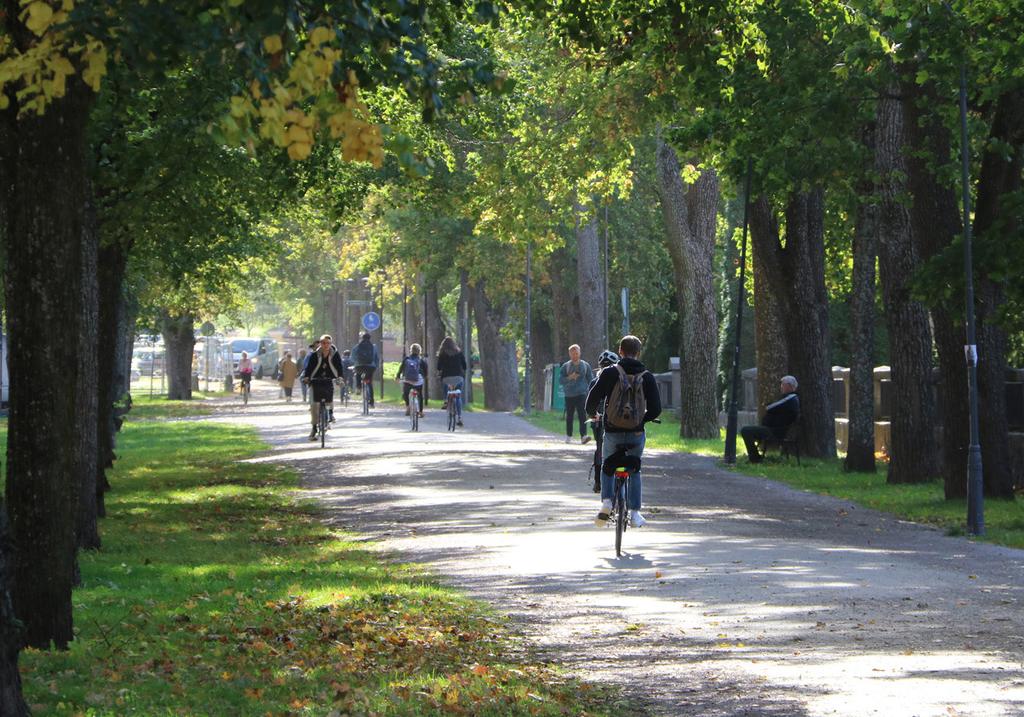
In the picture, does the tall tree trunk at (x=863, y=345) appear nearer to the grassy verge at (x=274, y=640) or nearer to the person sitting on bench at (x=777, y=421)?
the person sitting on bench at (x=777, y=421)

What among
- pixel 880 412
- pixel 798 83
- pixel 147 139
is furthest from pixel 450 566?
pixel 880 412

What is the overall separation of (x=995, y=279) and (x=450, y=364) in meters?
19.9

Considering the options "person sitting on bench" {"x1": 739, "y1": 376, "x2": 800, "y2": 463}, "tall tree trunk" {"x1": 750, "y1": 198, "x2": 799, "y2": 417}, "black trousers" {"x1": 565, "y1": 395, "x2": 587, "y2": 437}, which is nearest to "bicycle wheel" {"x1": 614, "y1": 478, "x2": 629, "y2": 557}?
"person sitting on bench" {"x1": 739, "y1": 376, "x2": 800, "y2": 463}

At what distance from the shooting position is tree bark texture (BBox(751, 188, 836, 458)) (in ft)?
97.0

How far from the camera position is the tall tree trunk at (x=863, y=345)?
1081 inches

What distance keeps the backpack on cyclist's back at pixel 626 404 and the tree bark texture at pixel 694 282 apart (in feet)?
69.7

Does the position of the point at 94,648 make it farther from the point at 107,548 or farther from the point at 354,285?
the point at 354,285

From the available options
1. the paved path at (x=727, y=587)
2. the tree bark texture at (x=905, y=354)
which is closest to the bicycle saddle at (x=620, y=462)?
the paved path at (x=727, y=587)

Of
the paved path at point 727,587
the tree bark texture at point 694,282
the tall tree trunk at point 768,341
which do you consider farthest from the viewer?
the tree bark texture at point 694,282

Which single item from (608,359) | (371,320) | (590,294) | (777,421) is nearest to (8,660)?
(608,359)

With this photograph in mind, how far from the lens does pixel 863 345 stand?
91.9 ft

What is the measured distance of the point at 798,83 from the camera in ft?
71.4

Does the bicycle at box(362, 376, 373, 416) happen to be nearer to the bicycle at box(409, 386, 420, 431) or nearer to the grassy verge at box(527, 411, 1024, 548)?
the bicycle at box(409, 386, 420, 431)

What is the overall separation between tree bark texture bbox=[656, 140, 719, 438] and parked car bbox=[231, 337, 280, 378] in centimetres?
7143
